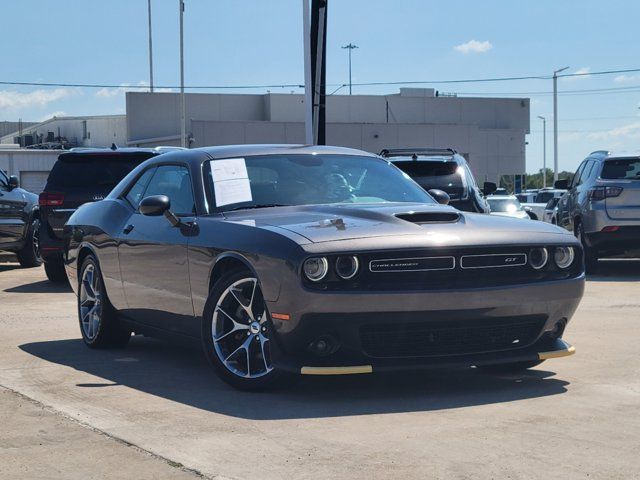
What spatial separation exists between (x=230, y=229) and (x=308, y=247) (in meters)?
0.82

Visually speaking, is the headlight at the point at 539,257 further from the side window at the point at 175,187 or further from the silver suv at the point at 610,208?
the silver suv at the point at 610,208

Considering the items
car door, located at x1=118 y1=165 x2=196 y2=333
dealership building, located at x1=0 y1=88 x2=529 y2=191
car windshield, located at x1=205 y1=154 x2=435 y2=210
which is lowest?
car door, located at x1=118 y1=165 x2=196 y2=333

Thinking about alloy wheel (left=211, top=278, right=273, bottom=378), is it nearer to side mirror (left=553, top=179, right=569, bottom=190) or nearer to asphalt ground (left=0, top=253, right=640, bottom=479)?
asphalt ground (left=0, top=253, right=640, bottom=479)

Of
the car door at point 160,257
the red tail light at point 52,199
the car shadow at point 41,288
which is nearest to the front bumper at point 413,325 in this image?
the car door at point 160,257

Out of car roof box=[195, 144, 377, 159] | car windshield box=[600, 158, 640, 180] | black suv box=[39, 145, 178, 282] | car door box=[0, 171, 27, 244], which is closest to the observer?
car roof box=[195, 144, 377, 159]

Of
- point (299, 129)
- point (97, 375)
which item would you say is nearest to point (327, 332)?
point (97, 375)

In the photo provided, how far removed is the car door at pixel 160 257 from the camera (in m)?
7.00

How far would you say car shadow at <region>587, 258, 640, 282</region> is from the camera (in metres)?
14.8

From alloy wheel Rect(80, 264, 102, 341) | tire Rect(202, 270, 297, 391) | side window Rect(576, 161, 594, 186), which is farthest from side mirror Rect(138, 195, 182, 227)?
side window Rect(576, 161, 594, 186)

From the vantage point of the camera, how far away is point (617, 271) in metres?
16.1

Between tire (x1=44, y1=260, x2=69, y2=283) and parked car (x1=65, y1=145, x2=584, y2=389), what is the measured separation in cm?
686

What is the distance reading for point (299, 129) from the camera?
59.7 metres

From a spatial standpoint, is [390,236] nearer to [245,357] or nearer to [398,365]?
[398,365]

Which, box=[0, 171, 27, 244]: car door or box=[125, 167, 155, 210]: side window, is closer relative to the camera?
box=[125, 167, 155, 210]: side window
